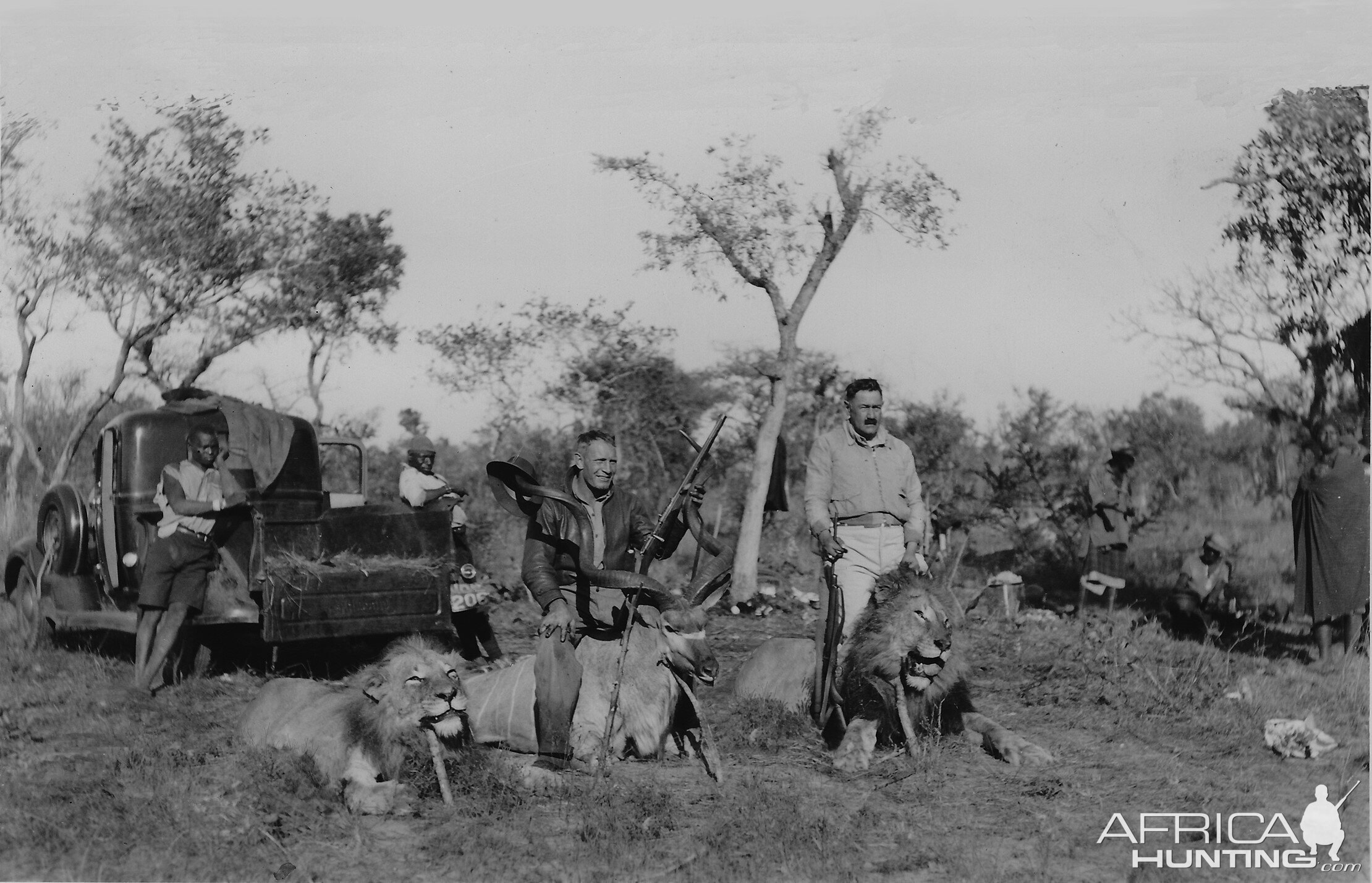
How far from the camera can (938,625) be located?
6035 mm

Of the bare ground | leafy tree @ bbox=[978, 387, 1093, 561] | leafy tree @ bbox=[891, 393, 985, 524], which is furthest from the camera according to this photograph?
leafy tree @ bbox=[891, 393, 985, 524]

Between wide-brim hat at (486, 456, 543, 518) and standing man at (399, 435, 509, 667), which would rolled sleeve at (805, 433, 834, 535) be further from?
standing man at (399, 435, 509, 667)

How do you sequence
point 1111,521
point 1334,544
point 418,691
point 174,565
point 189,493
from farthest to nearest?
point 1111,521 → point 1334,544 → point 189,493 → point 174,565 → point 418,691

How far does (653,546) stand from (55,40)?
565cm

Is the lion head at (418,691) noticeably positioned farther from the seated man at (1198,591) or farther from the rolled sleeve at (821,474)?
the seated man at (1198,591)

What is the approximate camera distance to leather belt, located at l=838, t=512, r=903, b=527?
6.66 metres

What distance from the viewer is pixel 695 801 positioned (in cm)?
550

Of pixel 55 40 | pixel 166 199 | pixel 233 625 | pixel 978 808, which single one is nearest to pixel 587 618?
pixel 978 808

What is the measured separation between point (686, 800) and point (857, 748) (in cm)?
109

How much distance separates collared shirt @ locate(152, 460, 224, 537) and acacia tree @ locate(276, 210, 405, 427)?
740cm

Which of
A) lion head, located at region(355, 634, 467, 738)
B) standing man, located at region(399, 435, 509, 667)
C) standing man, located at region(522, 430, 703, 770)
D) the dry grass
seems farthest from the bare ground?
standing man, located at region(399, 435, 509, 667)

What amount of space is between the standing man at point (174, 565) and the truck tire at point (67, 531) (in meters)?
1.33

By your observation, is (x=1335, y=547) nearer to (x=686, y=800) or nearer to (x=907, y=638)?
(x=907, y=638)

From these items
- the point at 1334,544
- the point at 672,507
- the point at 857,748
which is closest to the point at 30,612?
the point at 672,507
